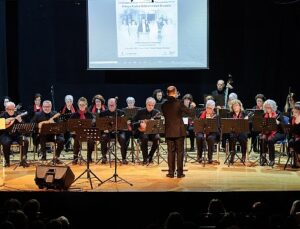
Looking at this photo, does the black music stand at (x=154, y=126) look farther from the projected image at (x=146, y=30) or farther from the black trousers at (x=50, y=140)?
the projected image at (x=146, y=30)

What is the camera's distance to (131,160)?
1343 cm

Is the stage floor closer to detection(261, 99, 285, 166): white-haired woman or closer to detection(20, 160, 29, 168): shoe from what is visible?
detection(20, 160, 29, 168): shoe

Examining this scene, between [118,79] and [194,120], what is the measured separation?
561 centimetres

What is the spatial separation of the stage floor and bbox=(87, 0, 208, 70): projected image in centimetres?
441

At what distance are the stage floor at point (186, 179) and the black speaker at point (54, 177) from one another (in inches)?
6.0

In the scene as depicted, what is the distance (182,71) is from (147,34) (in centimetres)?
169

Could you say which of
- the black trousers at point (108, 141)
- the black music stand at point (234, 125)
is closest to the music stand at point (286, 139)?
the black music stand at point (234, 125)

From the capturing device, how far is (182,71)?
17.1 metres

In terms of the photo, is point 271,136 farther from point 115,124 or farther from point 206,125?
point 115,124

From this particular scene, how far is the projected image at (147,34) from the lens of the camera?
16.1 meters

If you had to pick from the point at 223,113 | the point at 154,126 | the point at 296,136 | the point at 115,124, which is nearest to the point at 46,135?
the point at 154,126

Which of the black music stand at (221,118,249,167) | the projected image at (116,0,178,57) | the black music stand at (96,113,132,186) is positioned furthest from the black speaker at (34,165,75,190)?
the projected image at (116,0,178,57)
